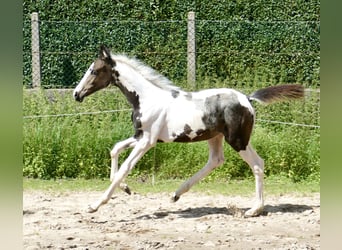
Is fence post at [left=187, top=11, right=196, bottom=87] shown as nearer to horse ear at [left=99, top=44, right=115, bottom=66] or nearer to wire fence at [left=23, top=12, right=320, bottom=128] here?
wire fence at [left=23, top=12, right=320, bottom=128]

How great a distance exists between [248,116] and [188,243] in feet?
4.70

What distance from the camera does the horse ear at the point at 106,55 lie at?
5.61m

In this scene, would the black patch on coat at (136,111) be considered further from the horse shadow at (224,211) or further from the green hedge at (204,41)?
the green hedge at (204,41)

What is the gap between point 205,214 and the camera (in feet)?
18.4

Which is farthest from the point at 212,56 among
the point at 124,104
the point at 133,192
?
the point at 133,192

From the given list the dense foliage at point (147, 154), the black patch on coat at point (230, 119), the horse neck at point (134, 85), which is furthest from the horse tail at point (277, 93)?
the dense foliage at point (147, 154)

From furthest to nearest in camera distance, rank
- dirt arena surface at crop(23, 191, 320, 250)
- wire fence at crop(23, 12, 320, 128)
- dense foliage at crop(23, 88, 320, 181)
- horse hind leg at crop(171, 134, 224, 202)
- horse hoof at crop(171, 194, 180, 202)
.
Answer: wire fence at crop(23, 12, 320, 128)
dense foliage at crop(23, 88, 320, 181)
horse hoof at crop(171, 194, 180, 202)
horse hind leg at crop(171, 134, 224, 202)
dirt arena surface at crop(23, 191, 320, 250)

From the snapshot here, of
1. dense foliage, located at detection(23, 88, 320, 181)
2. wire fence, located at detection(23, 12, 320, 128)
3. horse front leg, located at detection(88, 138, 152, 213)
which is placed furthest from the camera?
wire fence, located at detection(23, 12, 320, 128)

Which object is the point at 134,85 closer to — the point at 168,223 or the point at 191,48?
the point at 168,223

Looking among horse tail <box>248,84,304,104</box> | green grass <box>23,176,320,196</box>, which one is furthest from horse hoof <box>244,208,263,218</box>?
green grass <box>23,176,320,196</box>

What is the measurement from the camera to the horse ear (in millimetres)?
5605

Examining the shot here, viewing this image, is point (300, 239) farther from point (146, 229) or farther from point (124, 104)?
point (124, 104)

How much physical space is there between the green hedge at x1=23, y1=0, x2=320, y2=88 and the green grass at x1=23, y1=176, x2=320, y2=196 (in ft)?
8.56

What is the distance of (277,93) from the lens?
564 cm
